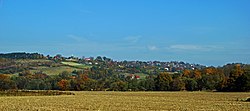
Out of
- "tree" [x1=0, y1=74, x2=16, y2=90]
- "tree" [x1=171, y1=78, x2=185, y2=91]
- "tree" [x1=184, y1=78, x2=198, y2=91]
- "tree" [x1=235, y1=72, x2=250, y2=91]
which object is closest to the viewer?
"tree" [x1=235, y1=72, x2=250, y2=91]

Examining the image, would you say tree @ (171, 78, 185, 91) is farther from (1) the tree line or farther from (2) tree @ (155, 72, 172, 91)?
(2) tree @ (155, 72, 172, 91)

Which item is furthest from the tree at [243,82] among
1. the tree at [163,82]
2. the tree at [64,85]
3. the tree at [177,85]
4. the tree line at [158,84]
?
the tree at [64,85]

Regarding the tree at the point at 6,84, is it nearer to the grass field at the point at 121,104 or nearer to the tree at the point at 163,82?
the tree at the point at 163,82

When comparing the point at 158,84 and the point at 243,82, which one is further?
the point at 158,84

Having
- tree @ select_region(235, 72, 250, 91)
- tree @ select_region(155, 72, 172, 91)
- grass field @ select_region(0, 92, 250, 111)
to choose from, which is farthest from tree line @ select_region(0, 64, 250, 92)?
grass field @ select_region(0, 92, 250, 111)

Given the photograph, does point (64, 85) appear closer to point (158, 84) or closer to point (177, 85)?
point (158, 84)

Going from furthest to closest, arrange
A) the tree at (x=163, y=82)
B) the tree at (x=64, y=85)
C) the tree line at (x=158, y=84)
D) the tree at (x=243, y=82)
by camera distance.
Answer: the tree at (x=64, y=85)
the tree at (x=163, y=82)
the tree line at (x=158, y=84)
the tree at (x=243, y=82)

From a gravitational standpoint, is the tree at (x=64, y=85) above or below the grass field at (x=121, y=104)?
above

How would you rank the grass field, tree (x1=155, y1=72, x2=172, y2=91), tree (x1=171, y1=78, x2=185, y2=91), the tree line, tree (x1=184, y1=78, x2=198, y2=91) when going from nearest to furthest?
1. the grass field
2. the tree line
3. tree (x1=171, y1=78, x2=185, y2=91)
4. tree (x1=184, y1=78, x2=198, y2=91)
5. tree (x1=155, y1=72, x2=172, y2=91)

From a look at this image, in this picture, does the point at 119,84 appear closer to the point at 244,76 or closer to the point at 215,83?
the point at 215,83

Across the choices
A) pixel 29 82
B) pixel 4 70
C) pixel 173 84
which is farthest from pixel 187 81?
pixel 4 70

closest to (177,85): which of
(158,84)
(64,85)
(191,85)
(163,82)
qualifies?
(191,85)

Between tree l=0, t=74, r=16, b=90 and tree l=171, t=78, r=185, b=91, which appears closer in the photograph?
tree l=171, t=78, r=185, b=91

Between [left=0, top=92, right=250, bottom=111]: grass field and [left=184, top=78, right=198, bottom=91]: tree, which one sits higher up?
[left=184, top=78, right=198, bottom=91]: tree
